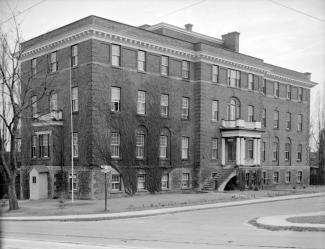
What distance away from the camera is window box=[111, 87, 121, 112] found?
120 feet

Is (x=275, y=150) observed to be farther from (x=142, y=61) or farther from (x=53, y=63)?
(x=53, y=63)

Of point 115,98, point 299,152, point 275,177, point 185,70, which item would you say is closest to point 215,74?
point 185,70

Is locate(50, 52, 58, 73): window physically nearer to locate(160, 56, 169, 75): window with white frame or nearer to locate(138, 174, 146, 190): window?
locate(160, 56, 169, 75): window with white frame

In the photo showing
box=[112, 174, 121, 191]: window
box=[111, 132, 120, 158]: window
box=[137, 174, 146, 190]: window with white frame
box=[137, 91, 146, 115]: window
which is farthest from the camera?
box=[137, 91, 146, 115]: window

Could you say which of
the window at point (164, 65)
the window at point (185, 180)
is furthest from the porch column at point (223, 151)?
the window at point (164, 65)

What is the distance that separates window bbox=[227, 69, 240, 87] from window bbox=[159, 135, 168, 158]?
9.67 metres

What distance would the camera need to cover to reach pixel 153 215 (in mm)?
23688

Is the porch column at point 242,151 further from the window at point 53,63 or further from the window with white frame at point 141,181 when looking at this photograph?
the window at point 53,63

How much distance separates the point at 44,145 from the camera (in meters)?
38.9

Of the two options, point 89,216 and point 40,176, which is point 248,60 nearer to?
point 40,176

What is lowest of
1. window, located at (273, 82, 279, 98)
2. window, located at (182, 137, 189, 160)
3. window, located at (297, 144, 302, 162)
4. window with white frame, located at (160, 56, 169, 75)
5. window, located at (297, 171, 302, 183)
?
window, located at (297, 171, 302, 183)

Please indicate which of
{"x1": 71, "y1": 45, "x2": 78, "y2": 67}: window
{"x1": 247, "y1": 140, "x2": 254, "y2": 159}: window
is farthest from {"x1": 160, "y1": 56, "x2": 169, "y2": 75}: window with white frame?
{"x1": 247, "y1": 140, "x2": 254, "y2": 159}: window

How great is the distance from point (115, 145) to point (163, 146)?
17.7ft

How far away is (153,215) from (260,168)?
81.2 ft
